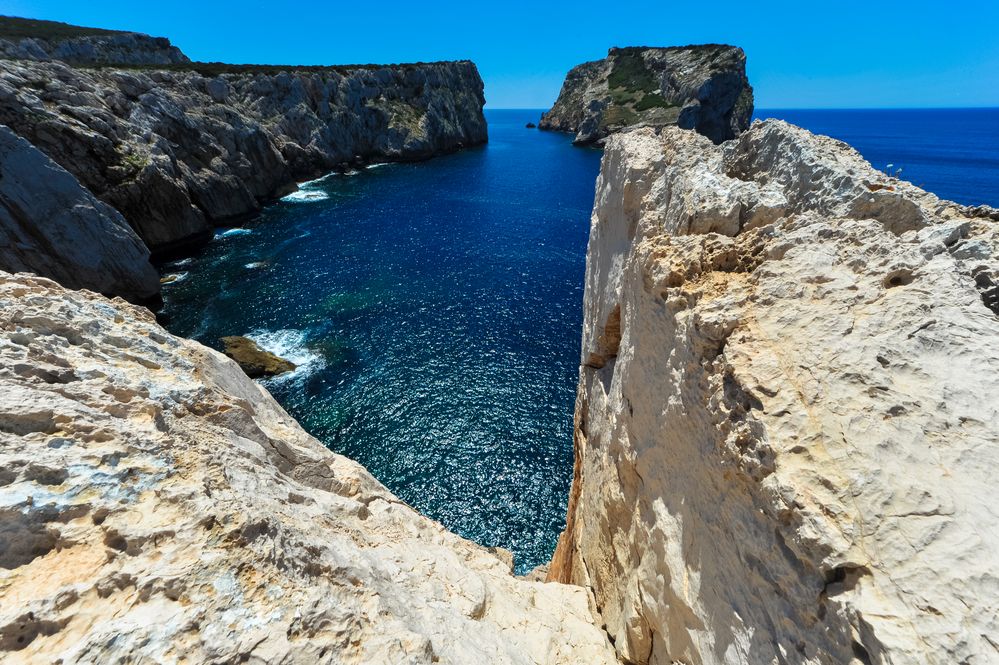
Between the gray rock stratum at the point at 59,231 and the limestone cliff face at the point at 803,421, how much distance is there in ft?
166

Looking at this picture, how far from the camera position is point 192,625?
20.4 feet

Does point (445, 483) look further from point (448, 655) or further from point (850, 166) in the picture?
point (850, 166)

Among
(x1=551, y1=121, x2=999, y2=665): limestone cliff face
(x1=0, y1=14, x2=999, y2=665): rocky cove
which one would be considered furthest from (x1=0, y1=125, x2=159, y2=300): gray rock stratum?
(x1=551, y1=121, x2=999, y2=665): limestone cliff face

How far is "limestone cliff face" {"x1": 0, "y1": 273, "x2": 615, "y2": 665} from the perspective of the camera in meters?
6.24

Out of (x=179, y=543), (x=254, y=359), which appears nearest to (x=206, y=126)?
(x=254, y=359)

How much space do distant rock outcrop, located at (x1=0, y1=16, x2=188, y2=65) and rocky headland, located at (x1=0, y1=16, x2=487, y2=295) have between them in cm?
405

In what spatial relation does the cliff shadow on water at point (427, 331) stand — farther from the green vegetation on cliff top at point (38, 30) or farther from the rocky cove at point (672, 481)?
the green vegetation on cliff top at point (38, 30)

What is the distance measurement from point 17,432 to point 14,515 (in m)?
1.91

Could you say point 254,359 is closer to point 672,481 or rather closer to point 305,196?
point 672,481

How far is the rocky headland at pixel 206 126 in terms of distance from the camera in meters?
53.0

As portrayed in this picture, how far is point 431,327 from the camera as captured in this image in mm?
44812

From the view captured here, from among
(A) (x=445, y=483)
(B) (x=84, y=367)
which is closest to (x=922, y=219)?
(B) (x=84, y=367)

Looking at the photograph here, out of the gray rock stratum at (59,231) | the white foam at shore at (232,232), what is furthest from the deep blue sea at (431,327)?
the gray rock stratum at (59,231)

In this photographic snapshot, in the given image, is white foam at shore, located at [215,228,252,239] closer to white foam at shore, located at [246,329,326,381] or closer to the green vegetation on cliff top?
white foam at shore, located at [246,329,326,381]
